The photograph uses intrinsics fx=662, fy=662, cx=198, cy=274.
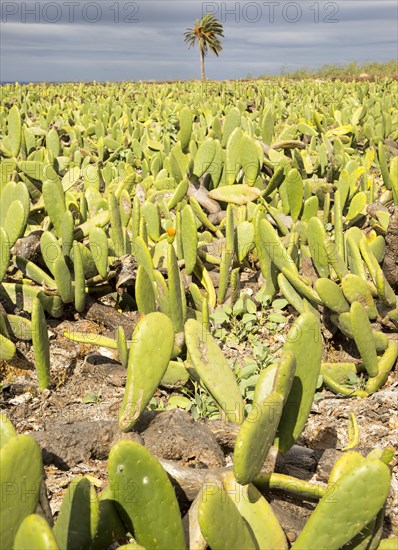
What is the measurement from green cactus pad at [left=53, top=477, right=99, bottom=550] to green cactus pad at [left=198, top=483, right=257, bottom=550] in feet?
0.67

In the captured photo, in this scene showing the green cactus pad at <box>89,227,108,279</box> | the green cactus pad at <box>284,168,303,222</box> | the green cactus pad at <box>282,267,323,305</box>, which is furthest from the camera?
the green cactus pad at <box>284,168,303,222</box>

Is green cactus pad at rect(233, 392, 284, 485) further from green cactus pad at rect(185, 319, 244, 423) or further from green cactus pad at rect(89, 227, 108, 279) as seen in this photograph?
green cactus pad at rect(89, 227, 108, 279)

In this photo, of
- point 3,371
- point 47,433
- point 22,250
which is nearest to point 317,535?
point 47,433

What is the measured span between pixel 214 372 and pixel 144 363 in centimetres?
32

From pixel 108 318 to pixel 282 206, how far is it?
145 centimetres

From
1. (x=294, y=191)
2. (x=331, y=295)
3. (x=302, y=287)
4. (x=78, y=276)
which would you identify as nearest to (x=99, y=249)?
(x=78, y=276)

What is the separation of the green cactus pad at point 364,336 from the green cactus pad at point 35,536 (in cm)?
158

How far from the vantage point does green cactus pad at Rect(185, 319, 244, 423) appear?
194 cm

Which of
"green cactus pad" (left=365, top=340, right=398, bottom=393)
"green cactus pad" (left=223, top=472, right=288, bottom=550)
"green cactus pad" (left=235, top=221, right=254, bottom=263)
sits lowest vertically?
"green cactus pad" (left=365, top=340, right=398, bottom=393)

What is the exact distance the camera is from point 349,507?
3.94 ft

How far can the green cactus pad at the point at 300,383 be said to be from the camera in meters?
1.70

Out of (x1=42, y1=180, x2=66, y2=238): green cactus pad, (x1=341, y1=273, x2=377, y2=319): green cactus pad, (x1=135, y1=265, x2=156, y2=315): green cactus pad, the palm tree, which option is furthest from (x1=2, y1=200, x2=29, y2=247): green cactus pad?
the palm tree

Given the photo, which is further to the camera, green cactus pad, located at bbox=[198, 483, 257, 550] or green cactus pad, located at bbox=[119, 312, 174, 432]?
green cactus pad, located at bbox=[119, 312, 174, 432]

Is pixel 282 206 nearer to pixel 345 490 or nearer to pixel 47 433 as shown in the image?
pixel 47 433
